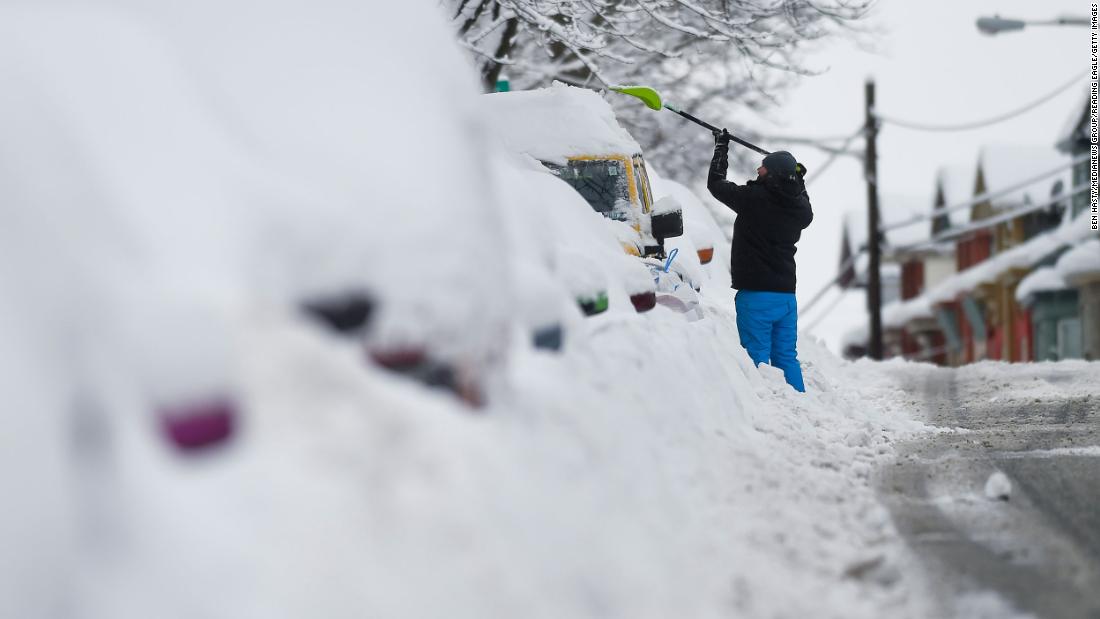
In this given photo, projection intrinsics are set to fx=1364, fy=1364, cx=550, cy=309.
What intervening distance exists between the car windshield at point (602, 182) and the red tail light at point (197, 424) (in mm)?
6954

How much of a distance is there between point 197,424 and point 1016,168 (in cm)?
3633

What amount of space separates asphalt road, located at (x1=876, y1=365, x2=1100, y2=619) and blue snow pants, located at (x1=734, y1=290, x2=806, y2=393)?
119 cm

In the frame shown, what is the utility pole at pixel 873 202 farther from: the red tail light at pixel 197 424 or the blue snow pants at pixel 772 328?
the red tail light at pixel 197 424

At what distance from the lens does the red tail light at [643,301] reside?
738 centimetres

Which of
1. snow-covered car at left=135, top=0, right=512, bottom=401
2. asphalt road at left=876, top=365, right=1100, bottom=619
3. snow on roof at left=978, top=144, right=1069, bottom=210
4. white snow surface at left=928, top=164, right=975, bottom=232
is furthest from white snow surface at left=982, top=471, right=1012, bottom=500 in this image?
white snow surface at left=928, top=164, right=975, bottom=232

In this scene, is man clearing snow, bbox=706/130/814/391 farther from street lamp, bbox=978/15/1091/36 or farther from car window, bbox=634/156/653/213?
street lamp, bbox=978/15/1091/36

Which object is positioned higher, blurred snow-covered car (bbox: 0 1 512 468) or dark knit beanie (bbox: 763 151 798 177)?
blurred snow-covered car (bbox: 0 1 512 468)

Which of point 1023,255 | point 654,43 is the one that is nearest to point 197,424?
point 654,43

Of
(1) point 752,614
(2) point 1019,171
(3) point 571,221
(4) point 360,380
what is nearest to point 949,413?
(3) point 571,221

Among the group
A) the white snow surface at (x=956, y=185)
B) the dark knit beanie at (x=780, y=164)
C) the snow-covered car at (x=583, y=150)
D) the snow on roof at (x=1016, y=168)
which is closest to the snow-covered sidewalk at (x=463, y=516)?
the dark knit beanie at (x=780, y=164)

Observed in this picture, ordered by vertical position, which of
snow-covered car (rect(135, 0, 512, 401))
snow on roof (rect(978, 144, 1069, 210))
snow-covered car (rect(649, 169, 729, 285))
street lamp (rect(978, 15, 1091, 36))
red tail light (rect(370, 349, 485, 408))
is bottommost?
snow on roof (rect(978, 144, 1069, 210))

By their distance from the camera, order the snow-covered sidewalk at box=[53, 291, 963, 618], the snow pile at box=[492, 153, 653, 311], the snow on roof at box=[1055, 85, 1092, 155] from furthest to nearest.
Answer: the snow on roof at box=[1055, 85, 1092, 155]
the snow pile at box=[492, 153, 653, 311]
the snow-covered sidewalk at box=[53, 291, 963, 618]

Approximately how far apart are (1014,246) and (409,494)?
121 ft

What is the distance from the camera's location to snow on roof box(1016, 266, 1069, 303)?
1277 inches
